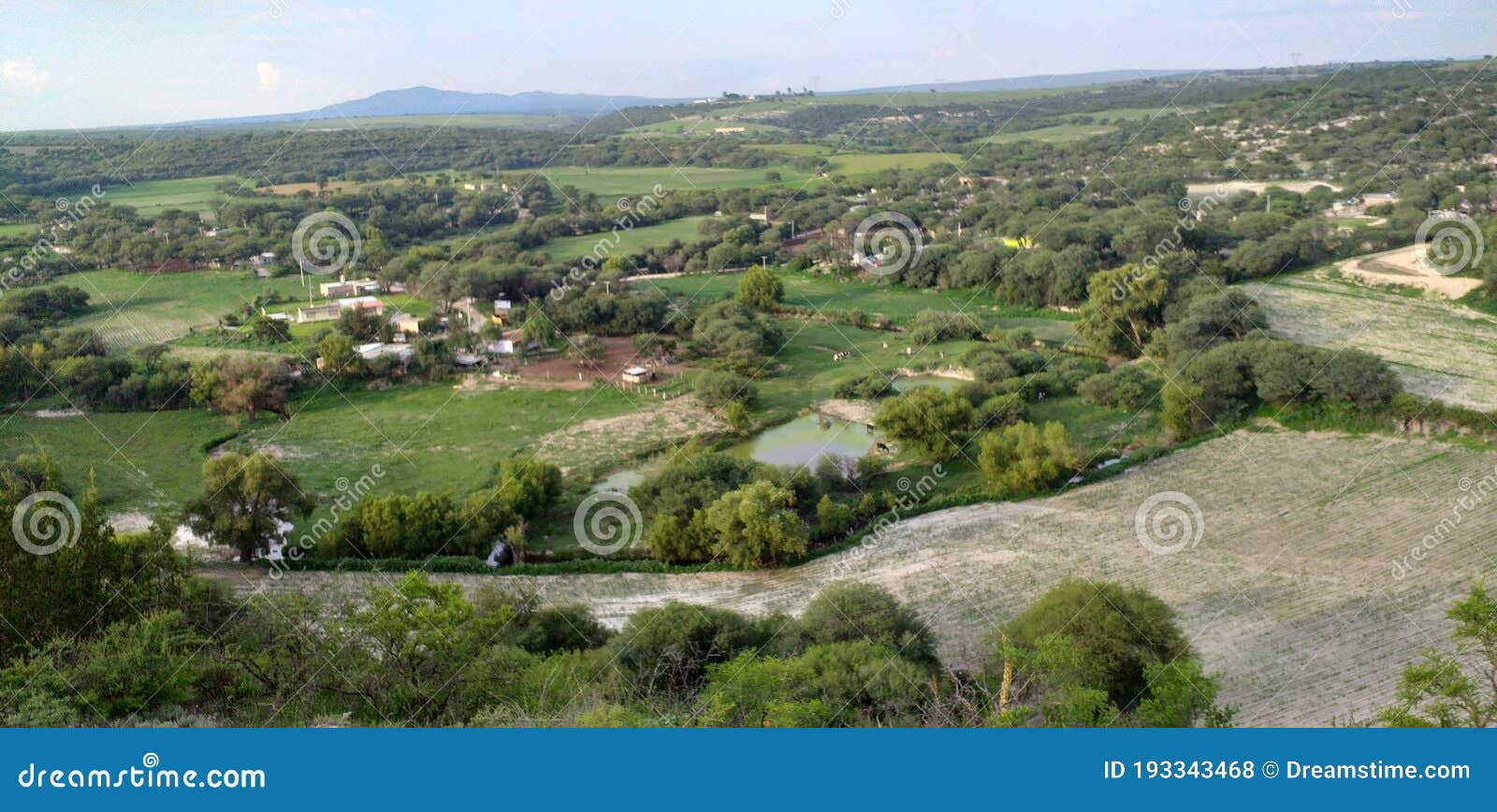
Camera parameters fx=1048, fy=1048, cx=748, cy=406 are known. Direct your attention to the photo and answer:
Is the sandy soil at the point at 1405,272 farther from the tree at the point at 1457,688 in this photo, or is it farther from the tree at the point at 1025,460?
the tree at the point at 1457,688

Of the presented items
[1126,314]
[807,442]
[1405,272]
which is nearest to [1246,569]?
[807,442]

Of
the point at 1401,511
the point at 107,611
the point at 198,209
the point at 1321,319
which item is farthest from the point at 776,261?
the point at 107,611

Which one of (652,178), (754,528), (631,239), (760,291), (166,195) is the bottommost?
(754,528)

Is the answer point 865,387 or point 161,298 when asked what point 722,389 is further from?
point 161,298

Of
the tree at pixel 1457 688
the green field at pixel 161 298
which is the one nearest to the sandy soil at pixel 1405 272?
the tree at pixel 1457 688

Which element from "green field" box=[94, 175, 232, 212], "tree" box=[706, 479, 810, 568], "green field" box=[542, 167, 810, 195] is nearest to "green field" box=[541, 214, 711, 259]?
"green field" box=[542, 167, 810, 195]

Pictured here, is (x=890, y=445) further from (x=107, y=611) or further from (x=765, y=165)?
(x=765, y=165)
